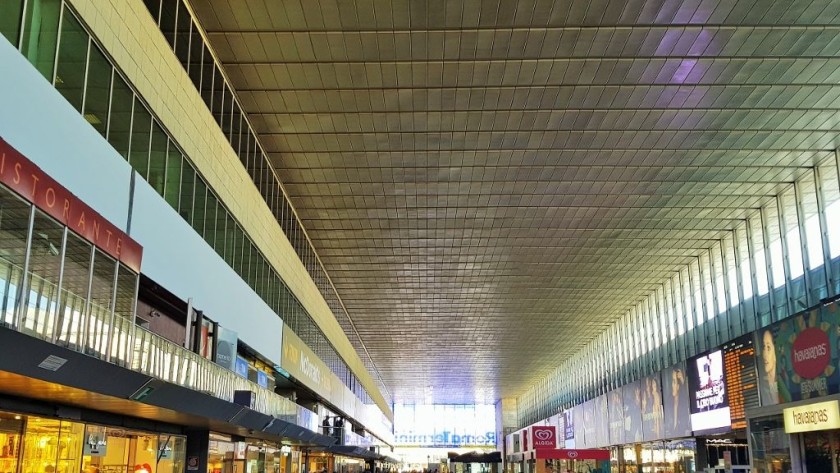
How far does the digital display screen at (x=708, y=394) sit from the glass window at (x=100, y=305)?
21.4 metres

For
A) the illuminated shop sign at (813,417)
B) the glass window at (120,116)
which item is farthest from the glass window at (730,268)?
the glass window at (120,116)

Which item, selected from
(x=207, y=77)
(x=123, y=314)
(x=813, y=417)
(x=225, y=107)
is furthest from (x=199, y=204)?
(x=813, y=417)

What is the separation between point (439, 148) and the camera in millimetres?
23703

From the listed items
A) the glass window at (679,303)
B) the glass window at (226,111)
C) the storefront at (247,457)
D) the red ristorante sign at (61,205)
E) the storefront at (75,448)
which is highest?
the glass window at (226,111)

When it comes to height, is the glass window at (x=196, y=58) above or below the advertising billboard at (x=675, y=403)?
above

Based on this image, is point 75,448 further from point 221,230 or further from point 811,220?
point 811,220

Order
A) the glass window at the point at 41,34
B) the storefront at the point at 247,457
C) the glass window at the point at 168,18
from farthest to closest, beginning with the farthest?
1. the storefront at the point at 247,457
2. the glass window at the point at 168,18
3. the glass window at the point at 41,34

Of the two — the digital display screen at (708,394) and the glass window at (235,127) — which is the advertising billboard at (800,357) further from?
the glass window at (235,127)

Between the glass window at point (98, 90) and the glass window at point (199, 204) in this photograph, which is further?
the glass window at point (199, 204)

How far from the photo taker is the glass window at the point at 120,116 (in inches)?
486

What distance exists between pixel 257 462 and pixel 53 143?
1935 centimetres

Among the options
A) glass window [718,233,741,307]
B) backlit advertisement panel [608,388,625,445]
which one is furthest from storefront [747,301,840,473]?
backlit advertisement panel [608,388,625,445]

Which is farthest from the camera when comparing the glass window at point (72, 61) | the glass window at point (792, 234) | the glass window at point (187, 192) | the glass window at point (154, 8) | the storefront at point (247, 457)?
the glass window at point (792, 234)

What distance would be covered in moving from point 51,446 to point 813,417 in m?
16.4
